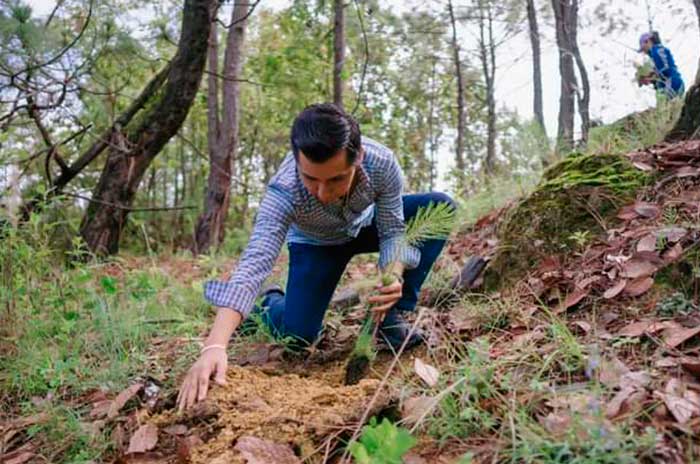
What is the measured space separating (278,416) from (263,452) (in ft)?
0.50

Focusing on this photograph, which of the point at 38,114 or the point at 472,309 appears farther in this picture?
the point at 38,114

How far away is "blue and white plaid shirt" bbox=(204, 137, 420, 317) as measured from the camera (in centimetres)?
209

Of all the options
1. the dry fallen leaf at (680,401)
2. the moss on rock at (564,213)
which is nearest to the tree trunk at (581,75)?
the moss on rock at (564,213)

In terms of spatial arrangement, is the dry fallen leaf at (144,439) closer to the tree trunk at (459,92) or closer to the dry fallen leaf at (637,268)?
the dry fallen leaf at (637,268)

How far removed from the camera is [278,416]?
68.7 inches

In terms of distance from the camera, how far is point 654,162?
2.74m

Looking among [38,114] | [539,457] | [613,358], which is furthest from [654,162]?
[38,114]

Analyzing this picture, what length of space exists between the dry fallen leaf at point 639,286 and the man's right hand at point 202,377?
1263 millimetres

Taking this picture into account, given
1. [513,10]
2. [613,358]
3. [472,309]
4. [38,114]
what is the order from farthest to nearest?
[513,10]
[38,114]
[472,309]
[613,358]

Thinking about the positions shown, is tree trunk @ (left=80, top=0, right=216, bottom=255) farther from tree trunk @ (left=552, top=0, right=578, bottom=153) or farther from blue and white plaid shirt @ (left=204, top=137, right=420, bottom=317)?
Answer: tree trunk @ (left=552, top=0, right=578, bottom=153)

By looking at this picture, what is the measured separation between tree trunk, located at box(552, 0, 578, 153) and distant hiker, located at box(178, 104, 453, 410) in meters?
4.38

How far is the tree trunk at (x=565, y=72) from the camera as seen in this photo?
6.73 metres

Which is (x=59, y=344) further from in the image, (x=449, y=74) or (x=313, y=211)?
(x=449, y=74)

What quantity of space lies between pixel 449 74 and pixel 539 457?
47.3 feet
